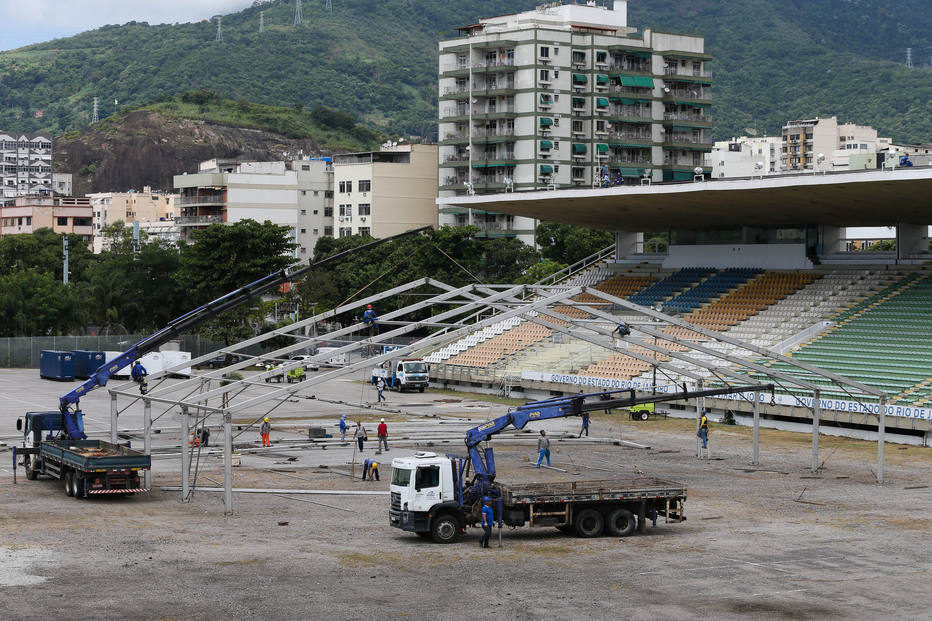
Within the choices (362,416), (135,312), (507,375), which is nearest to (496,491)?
(362,416)

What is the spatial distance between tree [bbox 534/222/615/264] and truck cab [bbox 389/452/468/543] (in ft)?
302

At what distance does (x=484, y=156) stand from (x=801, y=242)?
7068 cm

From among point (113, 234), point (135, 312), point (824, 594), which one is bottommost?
point (824, 594)

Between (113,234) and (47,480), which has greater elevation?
(113,234)

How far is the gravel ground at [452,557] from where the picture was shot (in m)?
24.2

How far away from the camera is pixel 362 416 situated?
66188 mm

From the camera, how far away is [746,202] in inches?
2689

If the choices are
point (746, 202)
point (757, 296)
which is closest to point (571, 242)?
point (757, 296)

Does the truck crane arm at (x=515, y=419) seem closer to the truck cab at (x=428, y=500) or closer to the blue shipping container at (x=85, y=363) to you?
the truck cab at (x=428, y=500)

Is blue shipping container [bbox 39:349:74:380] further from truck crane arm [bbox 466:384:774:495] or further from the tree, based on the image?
truck crane arm [bbox 466:384:774:495]

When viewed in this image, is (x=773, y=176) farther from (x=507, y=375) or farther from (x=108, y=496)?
(x=108, y=496)

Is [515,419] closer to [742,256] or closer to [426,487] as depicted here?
[426,487]

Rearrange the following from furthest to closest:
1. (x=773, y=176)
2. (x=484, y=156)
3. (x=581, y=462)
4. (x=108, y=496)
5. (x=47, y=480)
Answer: (x=484, y=156) < (x=773, y=176) < (x=581, y=462) < (x=47, y=480) < (x=108, y=496)

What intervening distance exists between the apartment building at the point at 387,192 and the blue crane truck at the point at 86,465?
112m
